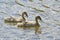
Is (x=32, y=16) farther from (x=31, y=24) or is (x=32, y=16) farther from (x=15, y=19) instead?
(x=31, y=24)

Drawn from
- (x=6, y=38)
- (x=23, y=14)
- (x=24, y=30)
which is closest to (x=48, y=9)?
(x=23, y=14)

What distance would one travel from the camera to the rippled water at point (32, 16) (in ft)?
40.3

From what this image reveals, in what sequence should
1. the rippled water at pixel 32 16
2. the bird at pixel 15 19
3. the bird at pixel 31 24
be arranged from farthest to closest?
the bird at pixel 15 19
the bird at pixel 31 24
the rippled water at pixel 32 16

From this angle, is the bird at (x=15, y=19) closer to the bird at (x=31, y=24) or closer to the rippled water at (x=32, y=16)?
the rippled water at (x=32, y=16)

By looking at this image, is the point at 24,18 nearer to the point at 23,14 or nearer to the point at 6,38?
the point at 23,14

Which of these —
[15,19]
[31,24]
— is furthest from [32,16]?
[31,24]

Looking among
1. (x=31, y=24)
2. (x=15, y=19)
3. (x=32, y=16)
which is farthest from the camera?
(x=32, y=16)

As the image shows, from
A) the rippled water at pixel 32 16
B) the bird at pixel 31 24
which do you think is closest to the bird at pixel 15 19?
the rippled water at pixel 32 16

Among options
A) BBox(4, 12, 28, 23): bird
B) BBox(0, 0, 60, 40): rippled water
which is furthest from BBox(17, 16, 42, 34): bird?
BBox(4, 12, 28, 23): bird

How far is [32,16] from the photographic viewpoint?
14719 millimetres

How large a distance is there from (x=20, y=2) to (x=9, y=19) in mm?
3021

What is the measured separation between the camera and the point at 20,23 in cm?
1403

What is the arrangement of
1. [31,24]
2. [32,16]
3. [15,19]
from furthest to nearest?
[32,16] < [15,19] < [31,24]

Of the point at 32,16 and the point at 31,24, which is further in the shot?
the point at 32,16
